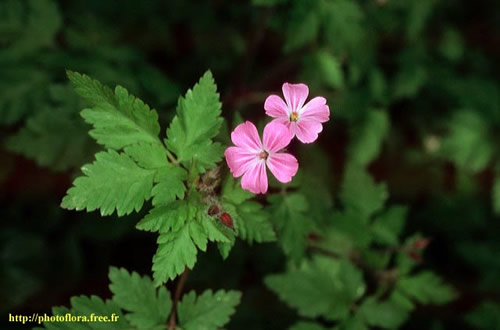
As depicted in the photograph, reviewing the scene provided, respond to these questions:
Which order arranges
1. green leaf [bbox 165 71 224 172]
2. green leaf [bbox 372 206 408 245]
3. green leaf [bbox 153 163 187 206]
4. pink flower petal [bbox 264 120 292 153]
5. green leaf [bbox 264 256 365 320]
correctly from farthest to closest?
green leaf [bbox 372 206 408 245] → green leaf [bbox 264 256 365 320] → green leaf [bbox 165 71 224 172] → green leaf [bbox 153 163 187 206] → pink flower petal [bbox 264 120 292 153]

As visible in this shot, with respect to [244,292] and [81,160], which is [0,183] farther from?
[244,292]

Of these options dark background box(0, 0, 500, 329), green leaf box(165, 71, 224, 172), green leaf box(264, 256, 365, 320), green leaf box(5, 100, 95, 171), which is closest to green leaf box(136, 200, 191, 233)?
green leaf box(165, 71, 224, 172)

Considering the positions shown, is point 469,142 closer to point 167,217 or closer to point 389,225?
point 389,225

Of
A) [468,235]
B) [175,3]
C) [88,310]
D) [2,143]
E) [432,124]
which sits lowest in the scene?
[88,310]

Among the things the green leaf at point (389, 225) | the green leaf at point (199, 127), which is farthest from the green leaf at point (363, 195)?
the green leaf at point (199, 127)

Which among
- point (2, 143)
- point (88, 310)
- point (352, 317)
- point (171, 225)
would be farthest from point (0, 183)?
point (352, 317)

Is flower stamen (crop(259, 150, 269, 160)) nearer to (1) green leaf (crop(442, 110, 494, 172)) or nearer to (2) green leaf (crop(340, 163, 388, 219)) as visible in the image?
(2) green leaf (crop(340, 163, 388, 219))

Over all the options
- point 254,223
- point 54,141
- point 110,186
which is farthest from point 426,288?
point 54,141
